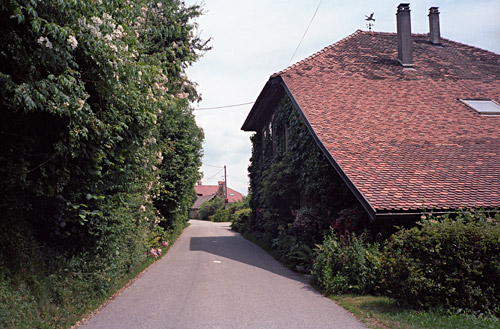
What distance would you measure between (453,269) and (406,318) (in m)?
1.26

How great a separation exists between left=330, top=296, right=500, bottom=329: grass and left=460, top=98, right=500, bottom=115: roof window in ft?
30.5

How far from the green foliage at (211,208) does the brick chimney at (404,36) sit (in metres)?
41.7

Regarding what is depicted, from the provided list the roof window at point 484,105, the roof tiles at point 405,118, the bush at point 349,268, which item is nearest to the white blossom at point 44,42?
the bush at point 349,268

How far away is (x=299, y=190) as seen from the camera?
607 inches

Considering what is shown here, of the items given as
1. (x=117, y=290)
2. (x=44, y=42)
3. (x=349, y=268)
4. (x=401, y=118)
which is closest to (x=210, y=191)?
(x=401, y=118)

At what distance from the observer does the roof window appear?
14034 millimetres

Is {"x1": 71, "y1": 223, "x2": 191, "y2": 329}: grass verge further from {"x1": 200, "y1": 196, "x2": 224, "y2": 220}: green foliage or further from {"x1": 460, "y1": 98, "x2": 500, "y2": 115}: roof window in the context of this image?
{"x1": 200, "y1": 196, "x2": 224, "y2": 220}: green foliage

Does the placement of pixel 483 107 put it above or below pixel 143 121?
above

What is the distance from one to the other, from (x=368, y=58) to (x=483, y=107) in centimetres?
501

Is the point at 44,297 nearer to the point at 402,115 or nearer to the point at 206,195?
the point at 402,115

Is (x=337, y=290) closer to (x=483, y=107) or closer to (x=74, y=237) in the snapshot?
(x=74, y=237)

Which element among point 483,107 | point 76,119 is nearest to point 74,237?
point 76,119

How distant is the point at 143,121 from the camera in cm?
701

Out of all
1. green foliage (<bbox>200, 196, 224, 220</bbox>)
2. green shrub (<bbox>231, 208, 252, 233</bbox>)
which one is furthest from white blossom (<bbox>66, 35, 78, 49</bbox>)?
green foliage (<bbox>200, 196, 224, 220</bbox>)
